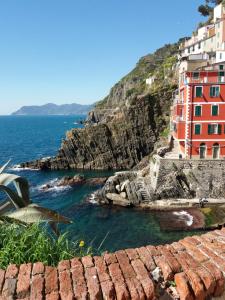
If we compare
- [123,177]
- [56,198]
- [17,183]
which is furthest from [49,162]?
[17,183]

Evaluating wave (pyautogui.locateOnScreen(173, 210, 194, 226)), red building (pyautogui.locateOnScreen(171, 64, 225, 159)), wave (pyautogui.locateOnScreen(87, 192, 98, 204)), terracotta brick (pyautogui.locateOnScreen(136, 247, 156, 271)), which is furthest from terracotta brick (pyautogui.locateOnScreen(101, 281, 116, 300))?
wave (pyautogui.locateOnScreen(87, 192, 98, 204))

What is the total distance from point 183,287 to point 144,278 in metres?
0.51

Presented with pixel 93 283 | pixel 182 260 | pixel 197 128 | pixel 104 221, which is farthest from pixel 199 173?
pixel 93 283

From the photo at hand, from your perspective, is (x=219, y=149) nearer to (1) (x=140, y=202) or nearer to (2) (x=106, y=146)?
(1) (x=140, y=202)

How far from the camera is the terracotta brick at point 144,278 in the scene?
3.88 m

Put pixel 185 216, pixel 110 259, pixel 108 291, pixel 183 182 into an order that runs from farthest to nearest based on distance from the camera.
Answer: pixel 183 182 < pixel 185 216 < pixel 110 259 < pixel 108 291

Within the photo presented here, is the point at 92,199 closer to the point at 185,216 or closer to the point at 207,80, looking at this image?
the point at 185,216

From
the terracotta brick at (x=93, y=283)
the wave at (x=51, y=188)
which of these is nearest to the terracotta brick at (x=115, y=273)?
the terracotta brick at (x=93, y=283)

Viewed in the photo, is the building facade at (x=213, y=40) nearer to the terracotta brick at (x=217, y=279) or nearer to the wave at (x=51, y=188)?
the wave at (x=51, y=188)

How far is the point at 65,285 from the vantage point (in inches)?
152

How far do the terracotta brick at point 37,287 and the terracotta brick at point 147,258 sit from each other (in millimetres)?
1418

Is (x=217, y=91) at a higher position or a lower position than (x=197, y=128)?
higher

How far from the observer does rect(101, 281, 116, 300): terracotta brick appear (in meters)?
3.77

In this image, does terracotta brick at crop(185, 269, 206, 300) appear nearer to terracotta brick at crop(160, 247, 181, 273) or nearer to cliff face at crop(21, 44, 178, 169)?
terracotta brick at crop(160, 247, 181, 273)
